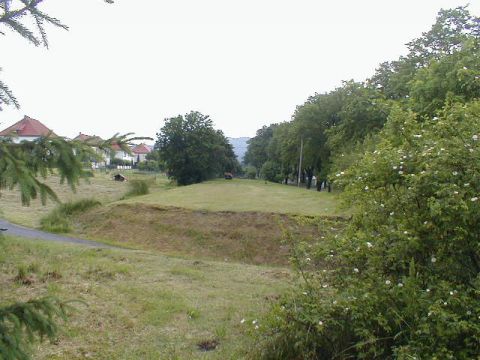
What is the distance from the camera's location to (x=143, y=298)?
7.61 m

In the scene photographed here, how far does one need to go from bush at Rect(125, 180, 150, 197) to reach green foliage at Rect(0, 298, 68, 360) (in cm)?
2821

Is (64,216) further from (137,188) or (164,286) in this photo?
(164,286)

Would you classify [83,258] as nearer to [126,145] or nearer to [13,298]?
→ [13,298]

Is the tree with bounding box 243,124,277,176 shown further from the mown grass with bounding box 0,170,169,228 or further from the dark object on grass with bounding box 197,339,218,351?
the dark object on grass with bounding box 197,339,218,351

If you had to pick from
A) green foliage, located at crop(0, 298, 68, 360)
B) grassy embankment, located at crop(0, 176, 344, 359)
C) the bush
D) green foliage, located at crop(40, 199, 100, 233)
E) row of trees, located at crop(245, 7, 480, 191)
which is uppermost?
row of trees, located at crop(245, 7, 480, 191)

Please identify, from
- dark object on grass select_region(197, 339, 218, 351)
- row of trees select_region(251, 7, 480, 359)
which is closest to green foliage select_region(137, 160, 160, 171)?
dark object on grass select_region(197, 339, 218, 351)

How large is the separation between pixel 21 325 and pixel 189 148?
136 feet

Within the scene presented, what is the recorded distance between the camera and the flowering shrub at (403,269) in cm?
373

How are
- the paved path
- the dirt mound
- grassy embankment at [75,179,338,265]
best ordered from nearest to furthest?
1. the dirt mound
2. grassy embankment at [75,179,338,265]
3. the paved path

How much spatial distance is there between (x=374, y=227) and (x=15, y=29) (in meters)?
4.03

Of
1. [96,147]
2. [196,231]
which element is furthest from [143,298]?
[196,231]

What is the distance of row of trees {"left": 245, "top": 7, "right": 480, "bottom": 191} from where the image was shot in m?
10.5

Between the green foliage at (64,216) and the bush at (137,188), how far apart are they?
5563mm

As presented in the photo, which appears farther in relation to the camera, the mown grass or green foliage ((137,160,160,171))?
green foliage ((137,160,160,171))
